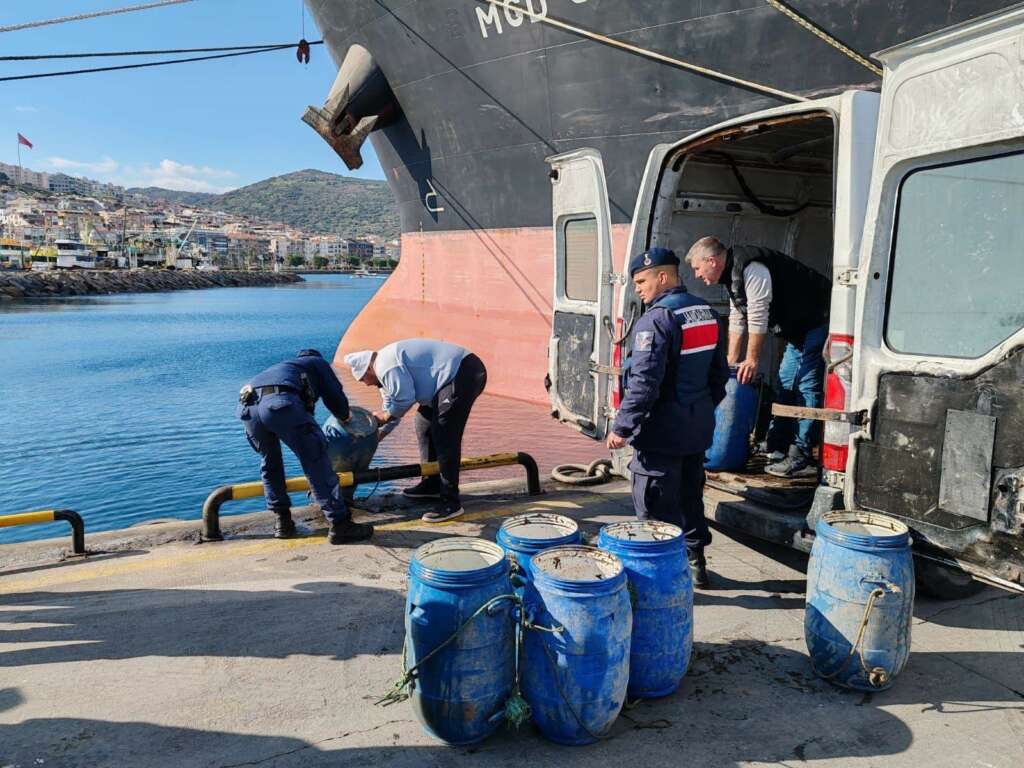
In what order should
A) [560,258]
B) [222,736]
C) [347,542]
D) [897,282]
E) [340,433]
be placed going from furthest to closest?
[560,258] < [340,433] < [347,542] < [897,282] < [222,736]

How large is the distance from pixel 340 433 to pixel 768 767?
3.77m

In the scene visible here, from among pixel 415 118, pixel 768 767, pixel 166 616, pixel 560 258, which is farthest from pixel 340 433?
pixel 415 118

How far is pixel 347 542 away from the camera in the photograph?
495 cm

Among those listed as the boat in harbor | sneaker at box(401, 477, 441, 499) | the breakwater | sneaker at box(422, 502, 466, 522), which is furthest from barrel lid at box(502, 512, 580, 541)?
the boat in harbor

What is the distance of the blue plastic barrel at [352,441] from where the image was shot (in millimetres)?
5484

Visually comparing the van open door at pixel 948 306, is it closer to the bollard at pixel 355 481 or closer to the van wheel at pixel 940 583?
the van wheel at pixel 940 583

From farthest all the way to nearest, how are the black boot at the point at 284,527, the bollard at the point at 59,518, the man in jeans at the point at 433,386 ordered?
the black boot at the point at 284,527 → the man in jeans at the point at 433,386 → the bollard at the point at 59,518

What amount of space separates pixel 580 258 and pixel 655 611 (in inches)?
149

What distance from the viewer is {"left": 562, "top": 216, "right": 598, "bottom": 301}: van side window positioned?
236 inches

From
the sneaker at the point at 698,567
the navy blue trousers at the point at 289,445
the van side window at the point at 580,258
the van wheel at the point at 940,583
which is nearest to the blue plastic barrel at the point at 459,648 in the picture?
the sneaker at the point at 698,567

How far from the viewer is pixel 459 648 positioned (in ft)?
8.62

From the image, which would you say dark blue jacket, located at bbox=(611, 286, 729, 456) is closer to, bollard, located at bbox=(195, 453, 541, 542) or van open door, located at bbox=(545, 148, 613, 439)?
van open door, located at bbox=(545, 148, 613, 439)

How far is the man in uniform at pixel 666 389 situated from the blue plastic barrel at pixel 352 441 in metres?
2.32

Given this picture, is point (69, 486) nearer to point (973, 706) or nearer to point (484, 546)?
point (484, 546)
